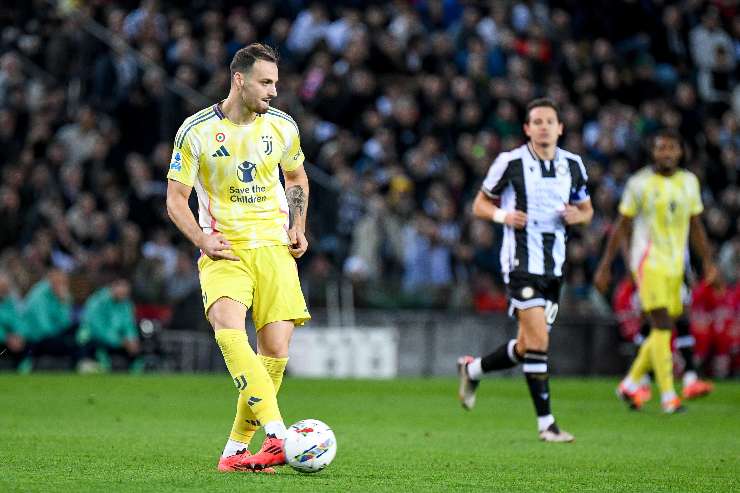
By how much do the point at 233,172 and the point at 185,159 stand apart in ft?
0.86

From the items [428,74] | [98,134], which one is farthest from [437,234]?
[98,134]

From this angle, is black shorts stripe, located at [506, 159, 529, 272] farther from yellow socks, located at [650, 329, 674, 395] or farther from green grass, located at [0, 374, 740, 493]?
yellow socks, located at [650, 329, 674, 395]

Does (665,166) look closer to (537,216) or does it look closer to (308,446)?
(537,216)

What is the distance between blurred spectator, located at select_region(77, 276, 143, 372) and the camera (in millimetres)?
20078

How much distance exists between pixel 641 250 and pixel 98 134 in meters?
10.2

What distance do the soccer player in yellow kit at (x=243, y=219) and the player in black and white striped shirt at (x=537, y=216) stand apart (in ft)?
10.7

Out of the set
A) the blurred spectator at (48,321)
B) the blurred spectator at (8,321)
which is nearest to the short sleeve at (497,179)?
the blurred spectator at (48,321)

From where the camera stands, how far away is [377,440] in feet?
33.5

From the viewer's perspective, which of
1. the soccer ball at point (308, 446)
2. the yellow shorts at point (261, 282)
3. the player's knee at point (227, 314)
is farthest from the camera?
the yellow shorts at point (261, 282)

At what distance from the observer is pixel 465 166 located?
71.8 ft

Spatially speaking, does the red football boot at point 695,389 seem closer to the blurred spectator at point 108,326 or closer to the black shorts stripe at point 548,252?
the black shorts stripe at point 548,252

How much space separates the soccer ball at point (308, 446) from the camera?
730 cm

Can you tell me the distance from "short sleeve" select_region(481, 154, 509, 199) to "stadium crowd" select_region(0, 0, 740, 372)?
9.22 metres

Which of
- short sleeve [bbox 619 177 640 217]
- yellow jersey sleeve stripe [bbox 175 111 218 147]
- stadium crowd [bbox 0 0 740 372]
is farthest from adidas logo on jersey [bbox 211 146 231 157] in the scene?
stadium crowd [bbox 0 0 740 372]
